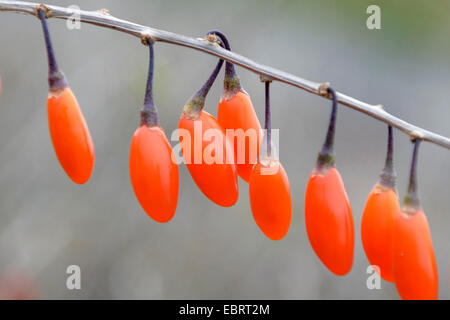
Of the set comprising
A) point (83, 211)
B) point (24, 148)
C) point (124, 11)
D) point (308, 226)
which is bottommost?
point (308, 226)

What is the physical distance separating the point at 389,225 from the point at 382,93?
157 inches

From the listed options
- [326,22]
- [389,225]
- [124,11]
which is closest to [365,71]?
[326,22]

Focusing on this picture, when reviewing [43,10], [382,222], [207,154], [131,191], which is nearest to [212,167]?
[207,154]

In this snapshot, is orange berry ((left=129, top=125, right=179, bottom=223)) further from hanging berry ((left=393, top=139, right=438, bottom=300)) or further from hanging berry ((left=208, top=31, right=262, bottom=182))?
hanging berry ((left=393, top=139, right=438, bottom=300))

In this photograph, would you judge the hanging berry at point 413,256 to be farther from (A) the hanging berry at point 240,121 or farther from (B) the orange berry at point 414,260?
(A) the hanging berry at point 240,121

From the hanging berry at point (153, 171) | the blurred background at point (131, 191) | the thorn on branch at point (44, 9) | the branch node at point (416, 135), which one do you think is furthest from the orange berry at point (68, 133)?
the blurred background at point (131, 191)

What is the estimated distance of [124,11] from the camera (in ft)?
15.6

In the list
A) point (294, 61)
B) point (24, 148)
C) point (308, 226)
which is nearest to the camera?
point (308, 226)

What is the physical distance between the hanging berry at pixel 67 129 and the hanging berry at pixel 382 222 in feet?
2.55

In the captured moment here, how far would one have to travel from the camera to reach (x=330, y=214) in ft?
4.77

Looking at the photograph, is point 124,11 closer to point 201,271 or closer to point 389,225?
point 201,271

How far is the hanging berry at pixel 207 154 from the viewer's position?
1.56m

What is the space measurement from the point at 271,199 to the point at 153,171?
13.1 inches

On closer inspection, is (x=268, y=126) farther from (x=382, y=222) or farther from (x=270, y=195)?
(x=382, y=222)
